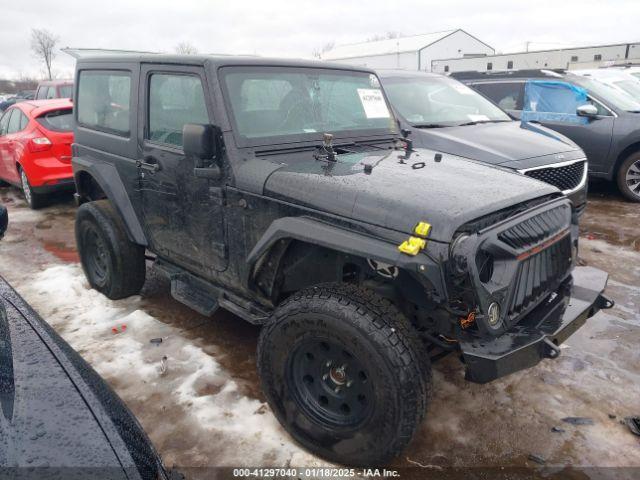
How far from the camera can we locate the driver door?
3146 millimetres

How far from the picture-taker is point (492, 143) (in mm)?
5324

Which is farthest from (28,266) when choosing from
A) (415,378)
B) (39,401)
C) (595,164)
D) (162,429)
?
(595,164)

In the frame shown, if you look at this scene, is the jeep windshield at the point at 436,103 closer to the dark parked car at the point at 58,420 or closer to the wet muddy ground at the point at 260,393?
the wet muddy ground at the point at 260,393

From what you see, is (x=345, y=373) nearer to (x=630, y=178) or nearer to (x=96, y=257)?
(x=96, y=257)

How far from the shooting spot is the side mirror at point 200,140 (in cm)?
282

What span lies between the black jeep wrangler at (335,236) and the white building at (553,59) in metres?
32.3

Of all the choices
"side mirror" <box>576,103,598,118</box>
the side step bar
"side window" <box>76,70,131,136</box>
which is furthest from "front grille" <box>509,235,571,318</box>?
"side mirror" <box>576,103,598,118</box>

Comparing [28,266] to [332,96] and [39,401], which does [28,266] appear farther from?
[39,401]

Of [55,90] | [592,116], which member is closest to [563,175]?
[592,116]

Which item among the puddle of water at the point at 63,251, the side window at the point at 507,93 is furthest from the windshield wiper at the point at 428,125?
the puddle of water at the point at 63,251

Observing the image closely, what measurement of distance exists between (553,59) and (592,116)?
3491cm

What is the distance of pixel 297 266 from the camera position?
284cm

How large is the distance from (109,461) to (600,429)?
2621 millimetres

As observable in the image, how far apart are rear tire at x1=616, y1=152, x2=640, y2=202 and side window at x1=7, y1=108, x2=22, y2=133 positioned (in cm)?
941
